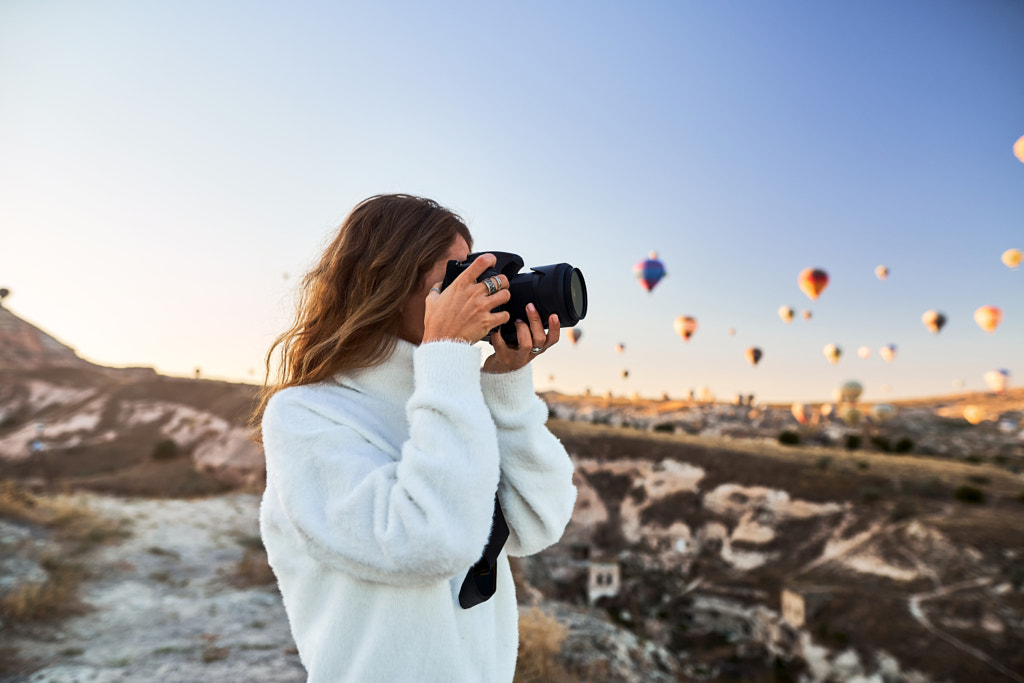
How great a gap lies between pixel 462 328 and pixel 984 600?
81.0 feet

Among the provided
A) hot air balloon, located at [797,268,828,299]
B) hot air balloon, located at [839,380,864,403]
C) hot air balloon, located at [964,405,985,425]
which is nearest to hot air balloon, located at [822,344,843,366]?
hot air balloon, located at [839,380,864,403]

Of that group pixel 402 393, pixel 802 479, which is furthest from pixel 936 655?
pixel 402 393

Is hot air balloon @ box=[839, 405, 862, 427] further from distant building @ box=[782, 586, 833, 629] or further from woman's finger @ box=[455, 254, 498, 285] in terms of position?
woman's finger @ box=[455, 254, 498, 285]

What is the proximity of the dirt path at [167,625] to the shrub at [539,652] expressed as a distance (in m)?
1.78

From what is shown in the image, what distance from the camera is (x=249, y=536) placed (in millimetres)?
9836

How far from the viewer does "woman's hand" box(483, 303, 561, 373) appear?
1249 millimetres

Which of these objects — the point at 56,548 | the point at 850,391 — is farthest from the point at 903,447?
the point at 56,548

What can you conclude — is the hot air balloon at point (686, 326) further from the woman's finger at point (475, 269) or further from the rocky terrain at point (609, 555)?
the woman's finger at point (475, 269)

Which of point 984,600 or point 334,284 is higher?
point 334,284

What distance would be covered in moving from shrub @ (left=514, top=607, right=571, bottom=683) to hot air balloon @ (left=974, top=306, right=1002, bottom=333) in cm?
3326

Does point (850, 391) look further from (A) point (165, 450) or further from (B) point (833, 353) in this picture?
(A) point (165, 450)

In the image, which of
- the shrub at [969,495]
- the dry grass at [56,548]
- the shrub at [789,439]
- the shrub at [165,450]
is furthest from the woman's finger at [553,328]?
the shrub at [789,439]

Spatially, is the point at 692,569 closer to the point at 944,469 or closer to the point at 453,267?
the point at 944,469

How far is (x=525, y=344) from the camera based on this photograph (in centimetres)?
125
